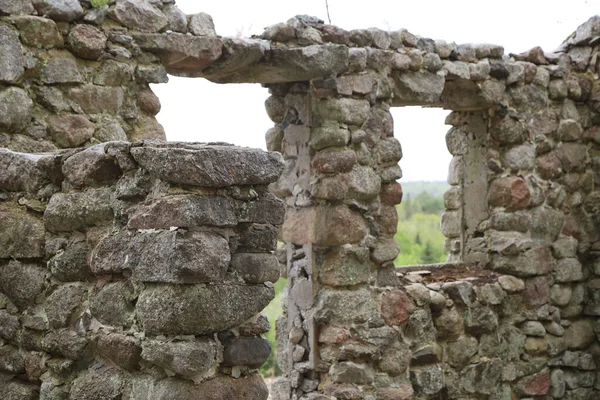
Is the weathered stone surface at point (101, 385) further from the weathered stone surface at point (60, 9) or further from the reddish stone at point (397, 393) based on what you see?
the reddish stone at point (397, 393)

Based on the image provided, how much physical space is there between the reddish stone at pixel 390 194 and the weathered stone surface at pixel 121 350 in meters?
2.80

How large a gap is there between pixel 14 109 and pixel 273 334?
11.1m

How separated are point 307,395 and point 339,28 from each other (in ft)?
7.16

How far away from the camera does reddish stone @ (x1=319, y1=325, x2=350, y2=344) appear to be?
194 inches

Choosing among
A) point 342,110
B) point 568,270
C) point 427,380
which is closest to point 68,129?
point 342,110

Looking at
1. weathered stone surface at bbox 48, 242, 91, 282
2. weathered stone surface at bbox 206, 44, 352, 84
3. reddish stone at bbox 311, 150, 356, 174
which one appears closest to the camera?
weathered stone surface at bbox 48, 242, 91, 282

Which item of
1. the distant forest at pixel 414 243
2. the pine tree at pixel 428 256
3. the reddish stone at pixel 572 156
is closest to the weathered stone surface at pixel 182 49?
the reddish stone at pixel 572 156

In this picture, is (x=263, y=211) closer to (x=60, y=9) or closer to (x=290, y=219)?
(x=60, y=9)

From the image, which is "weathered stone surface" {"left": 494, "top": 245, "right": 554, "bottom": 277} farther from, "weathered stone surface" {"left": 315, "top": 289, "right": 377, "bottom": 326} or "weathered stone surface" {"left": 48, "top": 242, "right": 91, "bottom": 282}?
"weathered stone surface" {"left": 48, "top": 242, "right": 91, "bottom": 282}

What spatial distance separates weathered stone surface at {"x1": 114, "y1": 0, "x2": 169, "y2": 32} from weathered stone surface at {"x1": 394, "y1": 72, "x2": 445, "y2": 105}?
1684 millimetres

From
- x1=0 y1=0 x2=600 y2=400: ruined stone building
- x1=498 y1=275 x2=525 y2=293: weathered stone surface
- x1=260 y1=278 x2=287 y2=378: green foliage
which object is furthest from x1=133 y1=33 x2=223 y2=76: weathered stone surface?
x1=260 y1=278 x2=287 y2=378: green foliage

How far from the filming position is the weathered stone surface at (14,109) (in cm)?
367

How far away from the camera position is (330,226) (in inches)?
194

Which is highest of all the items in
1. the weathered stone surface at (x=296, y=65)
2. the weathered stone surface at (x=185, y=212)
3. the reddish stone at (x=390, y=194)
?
the weathered stone surface at (x=296, y=65)
